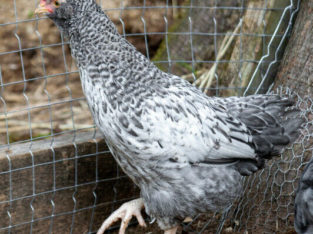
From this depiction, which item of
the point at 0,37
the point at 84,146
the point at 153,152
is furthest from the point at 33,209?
the point at 0,37

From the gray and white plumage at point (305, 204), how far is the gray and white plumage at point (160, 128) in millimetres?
278

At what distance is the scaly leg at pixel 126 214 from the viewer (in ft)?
8.46

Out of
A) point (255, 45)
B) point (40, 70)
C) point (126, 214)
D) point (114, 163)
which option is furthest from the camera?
point (40, 70)

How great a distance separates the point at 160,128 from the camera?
2.19 m

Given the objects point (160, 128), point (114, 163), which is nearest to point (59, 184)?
point (114, 163)

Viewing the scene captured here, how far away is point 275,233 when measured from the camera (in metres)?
2.75

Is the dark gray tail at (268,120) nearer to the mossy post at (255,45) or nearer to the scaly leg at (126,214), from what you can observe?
the mossy post at (255,45)

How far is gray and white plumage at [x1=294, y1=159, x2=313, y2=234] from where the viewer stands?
2.15 metres

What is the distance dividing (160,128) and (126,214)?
0.65 m

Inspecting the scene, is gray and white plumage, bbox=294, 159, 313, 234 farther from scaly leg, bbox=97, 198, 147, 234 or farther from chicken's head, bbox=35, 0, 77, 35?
chicken's head, bbox=35, 0, 77, 35

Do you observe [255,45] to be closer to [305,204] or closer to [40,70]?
[305,204]

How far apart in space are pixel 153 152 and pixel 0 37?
8.41 ft

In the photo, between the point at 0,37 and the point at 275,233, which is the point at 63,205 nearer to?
the point at 275,233

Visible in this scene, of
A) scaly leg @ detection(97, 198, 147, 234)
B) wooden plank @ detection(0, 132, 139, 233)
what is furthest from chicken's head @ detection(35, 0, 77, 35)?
scaly leg @ detection(97, 198, 147, 234)
